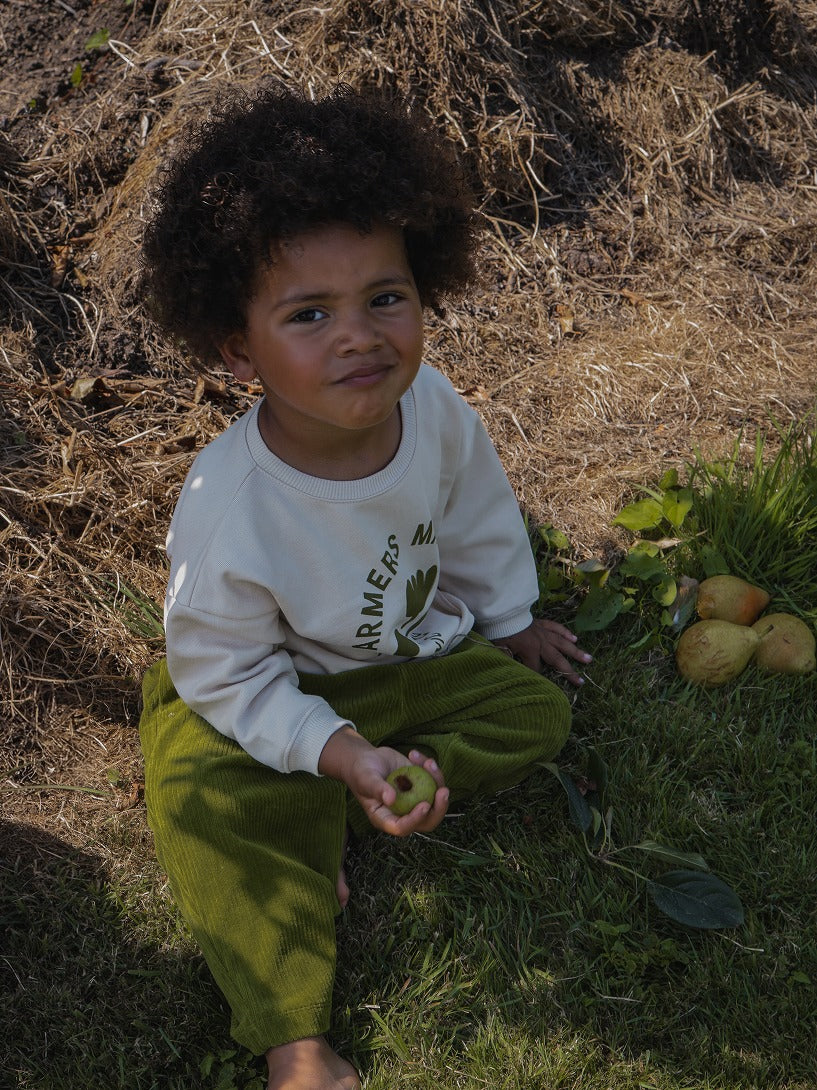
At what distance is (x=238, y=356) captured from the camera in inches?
92.8

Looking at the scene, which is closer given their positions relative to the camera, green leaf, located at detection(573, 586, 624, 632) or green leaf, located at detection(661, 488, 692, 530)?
green leaf, located at detection(573, 586, 624, 632)

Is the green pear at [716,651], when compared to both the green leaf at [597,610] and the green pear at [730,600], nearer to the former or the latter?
the green pear at [730,600]

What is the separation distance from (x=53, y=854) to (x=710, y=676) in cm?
181

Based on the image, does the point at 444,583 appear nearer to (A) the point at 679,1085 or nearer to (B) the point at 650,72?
(A) the point at 679,1085

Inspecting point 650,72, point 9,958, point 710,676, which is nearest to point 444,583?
point 710,676

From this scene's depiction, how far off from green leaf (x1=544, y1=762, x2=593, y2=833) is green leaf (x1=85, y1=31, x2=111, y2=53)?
3478 millimetres

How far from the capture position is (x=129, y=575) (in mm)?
3131

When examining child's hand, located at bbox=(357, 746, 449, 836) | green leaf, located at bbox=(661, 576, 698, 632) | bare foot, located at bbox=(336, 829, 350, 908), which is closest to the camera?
child's hand, located at bbox=(357, 746, 449, 836)

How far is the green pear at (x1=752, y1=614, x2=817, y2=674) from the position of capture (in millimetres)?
2846

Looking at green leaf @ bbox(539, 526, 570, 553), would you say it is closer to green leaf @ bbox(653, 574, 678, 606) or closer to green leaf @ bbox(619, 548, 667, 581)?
green leaf @ bbox(619, 548, 667, 581)

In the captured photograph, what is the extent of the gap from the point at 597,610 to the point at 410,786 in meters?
1.18

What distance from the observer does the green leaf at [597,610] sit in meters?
3.02

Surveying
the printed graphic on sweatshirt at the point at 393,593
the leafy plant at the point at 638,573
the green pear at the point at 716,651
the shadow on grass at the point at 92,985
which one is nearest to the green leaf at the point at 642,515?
the leafy plant at the point at 638,573

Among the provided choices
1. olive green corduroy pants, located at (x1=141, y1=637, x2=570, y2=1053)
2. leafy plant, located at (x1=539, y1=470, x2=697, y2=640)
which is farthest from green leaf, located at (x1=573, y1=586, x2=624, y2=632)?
olive green corduroy pants, located at (x1=141, y1=637, x2=570, y2=1053)
